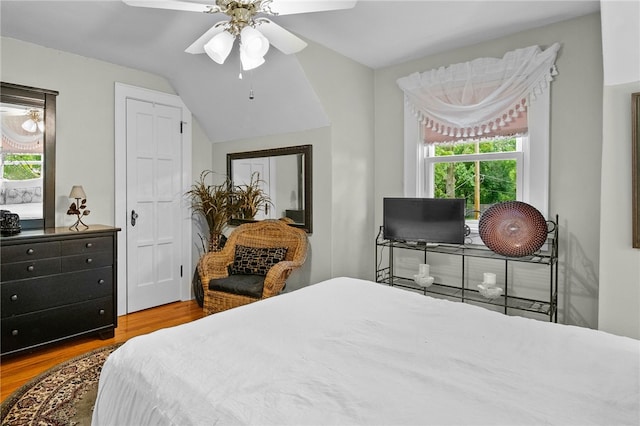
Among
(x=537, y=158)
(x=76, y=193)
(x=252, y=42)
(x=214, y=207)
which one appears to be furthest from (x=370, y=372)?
(x=214, y=207)

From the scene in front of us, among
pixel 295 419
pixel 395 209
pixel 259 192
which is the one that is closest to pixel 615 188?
pixel 395 209

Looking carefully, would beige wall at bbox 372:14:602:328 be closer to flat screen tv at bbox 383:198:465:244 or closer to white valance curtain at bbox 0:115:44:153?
flat screen tv at bbox 383:198:465:244

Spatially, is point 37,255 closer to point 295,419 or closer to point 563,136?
point 295,419

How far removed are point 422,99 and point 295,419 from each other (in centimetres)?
315

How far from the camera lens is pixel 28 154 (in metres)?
3.16

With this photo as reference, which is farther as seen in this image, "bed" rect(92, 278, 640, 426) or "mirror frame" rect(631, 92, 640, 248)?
"mirror frame" rect(631, 92, 640, 248)

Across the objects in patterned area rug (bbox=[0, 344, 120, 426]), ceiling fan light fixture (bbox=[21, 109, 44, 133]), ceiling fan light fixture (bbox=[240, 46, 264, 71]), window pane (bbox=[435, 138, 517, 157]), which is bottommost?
patterned area rug (bbox=[0, 344, 120, 426])

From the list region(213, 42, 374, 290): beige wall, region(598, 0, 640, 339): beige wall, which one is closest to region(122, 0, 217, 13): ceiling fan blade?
region(213, 42, 374, 290): beige wall

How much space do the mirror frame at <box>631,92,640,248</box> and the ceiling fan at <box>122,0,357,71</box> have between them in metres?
1.76

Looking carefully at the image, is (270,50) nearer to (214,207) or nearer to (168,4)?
(168,4)

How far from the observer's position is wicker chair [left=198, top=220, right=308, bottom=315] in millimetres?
3129

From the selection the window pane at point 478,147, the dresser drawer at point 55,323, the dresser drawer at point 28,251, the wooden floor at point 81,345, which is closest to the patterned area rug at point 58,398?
the wooden floor at point 81,345

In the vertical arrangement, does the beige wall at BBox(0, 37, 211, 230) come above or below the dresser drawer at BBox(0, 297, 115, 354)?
above

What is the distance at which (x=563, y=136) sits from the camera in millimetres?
2871
